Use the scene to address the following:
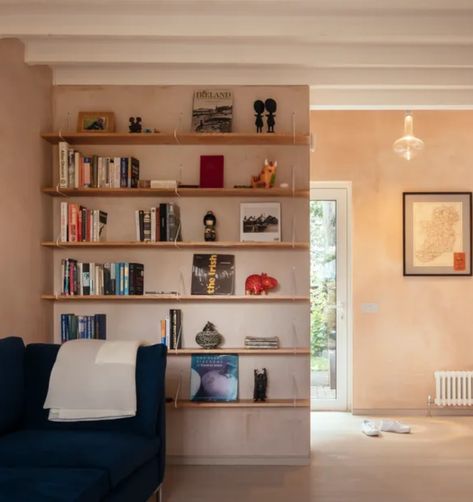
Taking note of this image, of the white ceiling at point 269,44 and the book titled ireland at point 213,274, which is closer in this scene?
the white ceiling at point 269,44

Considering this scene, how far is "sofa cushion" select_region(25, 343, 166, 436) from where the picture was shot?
347cm

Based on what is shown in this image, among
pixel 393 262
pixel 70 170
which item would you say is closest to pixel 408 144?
pixel 393 262

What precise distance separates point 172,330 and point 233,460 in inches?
39.5

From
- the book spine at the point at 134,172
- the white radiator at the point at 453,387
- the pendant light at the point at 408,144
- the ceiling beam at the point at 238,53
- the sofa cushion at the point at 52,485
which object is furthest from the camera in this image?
the white radiator at the point at 453,387

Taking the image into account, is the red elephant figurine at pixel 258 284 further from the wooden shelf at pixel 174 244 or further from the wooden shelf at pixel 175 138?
the wooden shelf at pixel 175 138

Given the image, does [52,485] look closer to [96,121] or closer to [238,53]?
[96,121]

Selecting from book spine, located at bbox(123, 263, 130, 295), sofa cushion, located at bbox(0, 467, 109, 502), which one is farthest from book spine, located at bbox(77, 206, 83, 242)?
sofa cushion, located at bbox(0, 467, 109, 502)

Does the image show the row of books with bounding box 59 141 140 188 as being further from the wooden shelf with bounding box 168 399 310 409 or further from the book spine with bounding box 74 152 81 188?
the wooden shelf with bounding box 168 399 310 409

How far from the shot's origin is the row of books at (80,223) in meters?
4.40

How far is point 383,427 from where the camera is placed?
5555 mm

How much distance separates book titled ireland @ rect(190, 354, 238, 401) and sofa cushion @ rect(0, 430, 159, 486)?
1111 millimetres

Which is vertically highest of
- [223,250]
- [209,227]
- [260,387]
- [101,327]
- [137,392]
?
[209,227]

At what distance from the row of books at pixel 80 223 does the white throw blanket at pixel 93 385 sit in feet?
3.53

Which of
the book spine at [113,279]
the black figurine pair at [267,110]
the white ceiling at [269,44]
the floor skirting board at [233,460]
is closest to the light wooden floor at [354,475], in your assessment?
the floor skirting board at [233,460]
